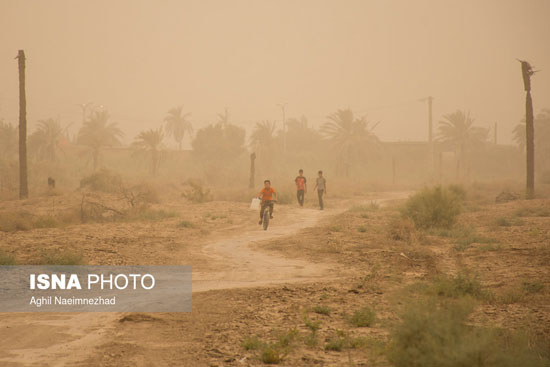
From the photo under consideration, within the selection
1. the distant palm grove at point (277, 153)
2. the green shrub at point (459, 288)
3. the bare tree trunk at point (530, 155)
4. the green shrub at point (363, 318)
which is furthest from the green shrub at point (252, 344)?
the distant palm grove at point (277, 153)

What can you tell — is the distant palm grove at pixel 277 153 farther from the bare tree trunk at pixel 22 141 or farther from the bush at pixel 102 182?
the bare tree trunk at pixel 22 141

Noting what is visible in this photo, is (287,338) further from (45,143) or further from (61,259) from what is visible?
(45,143)

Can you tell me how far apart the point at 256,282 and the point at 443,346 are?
5.79 meters

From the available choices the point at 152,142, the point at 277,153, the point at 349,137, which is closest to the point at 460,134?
the point at 349,137

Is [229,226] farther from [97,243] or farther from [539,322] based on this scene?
[539,322]

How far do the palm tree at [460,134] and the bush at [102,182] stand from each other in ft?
177

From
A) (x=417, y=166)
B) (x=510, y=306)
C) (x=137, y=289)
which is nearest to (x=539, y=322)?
(x=510, y=306)

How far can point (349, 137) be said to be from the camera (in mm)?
65500

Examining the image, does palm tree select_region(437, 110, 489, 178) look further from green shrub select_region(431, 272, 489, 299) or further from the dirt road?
green shrub select_region(431, 272, 489, 299)

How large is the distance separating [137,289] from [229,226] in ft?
32.2

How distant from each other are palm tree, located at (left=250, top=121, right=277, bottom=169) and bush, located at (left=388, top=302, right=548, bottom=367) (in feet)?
200

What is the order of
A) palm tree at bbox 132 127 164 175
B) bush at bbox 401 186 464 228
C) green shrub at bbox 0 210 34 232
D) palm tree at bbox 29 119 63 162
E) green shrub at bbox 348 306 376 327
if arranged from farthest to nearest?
palm tree at bbox 29 119 63 162 < palm tree at bbox 132 127 164 175 < bush at bbox 401 186 464 228 < green shrub at bbox 0 210 34 232 < green shrub at bbox 348 306 376 327

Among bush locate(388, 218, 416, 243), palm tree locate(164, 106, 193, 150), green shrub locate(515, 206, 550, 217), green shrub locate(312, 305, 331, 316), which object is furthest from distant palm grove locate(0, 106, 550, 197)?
green shrub locate(312, 305, 331, 316)

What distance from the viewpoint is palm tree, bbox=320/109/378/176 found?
64.8 meters
